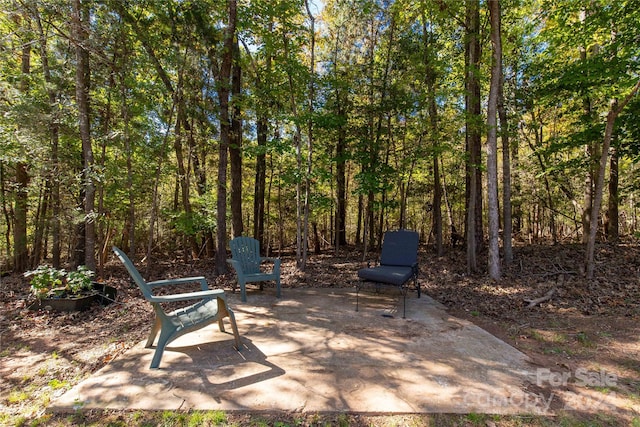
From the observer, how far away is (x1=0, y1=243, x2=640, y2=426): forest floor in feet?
5.94

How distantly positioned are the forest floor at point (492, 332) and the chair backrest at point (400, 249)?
76 cm

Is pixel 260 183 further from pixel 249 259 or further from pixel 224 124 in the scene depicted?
pixel 249 259

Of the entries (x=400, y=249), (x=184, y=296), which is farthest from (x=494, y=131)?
(x=184, y=296)

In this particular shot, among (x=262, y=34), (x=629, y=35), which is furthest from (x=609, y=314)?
(x=262, y=34)

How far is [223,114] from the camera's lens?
5.96 m

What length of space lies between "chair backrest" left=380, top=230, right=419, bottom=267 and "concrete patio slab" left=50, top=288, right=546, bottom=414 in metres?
1.38

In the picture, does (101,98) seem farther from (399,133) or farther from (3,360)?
(399,133)

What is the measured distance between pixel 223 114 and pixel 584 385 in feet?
20.7

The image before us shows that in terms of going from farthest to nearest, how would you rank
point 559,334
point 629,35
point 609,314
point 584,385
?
point 629,35
point 609,314
point 559,334
point 584,385

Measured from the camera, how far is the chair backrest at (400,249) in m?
4.87

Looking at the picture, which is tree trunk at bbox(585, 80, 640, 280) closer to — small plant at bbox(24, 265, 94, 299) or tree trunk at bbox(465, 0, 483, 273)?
tree trunk at bbox(465, 0, 483, 273)

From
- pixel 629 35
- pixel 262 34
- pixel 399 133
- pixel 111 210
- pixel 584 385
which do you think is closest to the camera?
pixel 584 385

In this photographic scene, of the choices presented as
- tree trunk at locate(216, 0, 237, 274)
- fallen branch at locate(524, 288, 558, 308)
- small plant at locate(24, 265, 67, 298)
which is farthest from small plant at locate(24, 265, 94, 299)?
fallen branch at locate(524, 288, 558, 308)

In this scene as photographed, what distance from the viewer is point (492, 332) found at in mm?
3330
